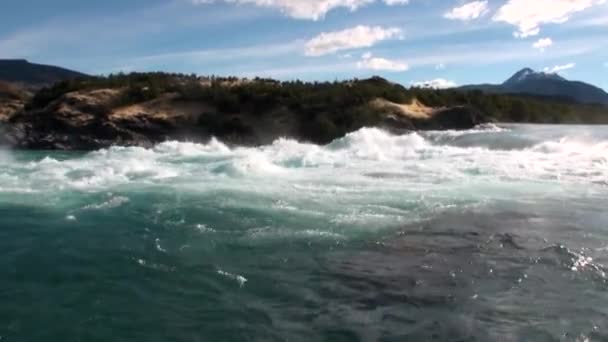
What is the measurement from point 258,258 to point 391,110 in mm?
26517

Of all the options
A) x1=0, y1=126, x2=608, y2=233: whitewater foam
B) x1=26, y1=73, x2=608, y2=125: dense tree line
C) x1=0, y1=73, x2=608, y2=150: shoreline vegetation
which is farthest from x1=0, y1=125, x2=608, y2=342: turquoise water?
x1=26, y1=73, x2=608, y2=125: dense tree line

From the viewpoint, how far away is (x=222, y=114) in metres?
35.7

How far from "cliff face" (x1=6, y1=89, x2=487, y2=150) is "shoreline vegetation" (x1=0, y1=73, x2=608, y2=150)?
0.19ft

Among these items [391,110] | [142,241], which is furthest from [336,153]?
[142,241]

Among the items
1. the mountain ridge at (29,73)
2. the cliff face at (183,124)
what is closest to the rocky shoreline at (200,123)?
the cliff face at (183,124)

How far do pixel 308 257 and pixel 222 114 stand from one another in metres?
27.8

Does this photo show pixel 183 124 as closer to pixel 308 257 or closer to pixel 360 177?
pixel 360 177

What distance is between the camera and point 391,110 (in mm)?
34125

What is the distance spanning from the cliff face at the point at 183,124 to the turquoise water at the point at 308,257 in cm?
1634

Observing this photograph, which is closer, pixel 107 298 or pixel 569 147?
pixel 107 298

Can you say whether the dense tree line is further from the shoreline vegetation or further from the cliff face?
the cliff face

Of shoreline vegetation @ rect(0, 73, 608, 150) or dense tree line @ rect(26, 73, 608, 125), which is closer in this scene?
shoreline vegetation @ rect(0, 73, 608, 150)

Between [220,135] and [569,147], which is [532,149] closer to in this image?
[569,147]

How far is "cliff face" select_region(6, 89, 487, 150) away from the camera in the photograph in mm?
33656
